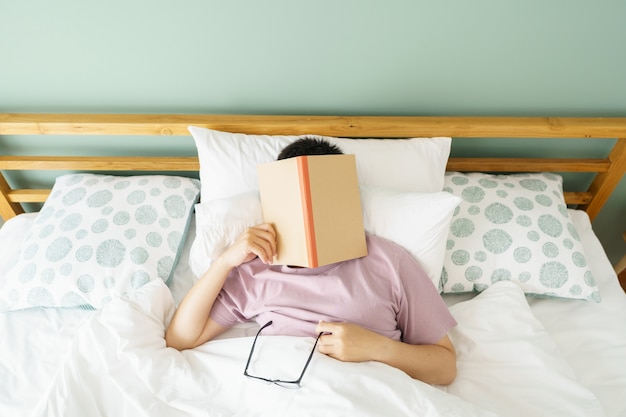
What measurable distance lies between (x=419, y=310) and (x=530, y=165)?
2.52ft

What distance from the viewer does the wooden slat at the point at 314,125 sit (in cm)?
121

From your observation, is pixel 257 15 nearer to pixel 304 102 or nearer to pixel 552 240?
pixel 304 102

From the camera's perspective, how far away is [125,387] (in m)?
0.84

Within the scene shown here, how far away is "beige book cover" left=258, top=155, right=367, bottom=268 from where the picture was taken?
2.82 ft

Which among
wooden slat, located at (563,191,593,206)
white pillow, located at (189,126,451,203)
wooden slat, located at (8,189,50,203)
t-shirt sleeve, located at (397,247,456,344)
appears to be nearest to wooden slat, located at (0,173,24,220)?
wooden slat, located at (8,189,50,203)

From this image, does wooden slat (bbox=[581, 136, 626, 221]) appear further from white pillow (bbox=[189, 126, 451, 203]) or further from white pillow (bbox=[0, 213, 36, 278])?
white pillow (bbox=[0, 213, 36, 278])

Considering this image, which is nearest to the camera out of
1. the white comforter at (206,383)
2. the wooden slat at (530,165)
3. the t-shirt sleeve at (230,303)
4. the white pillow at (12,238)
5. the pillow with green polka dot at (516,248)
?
the white comforter at (206,383)

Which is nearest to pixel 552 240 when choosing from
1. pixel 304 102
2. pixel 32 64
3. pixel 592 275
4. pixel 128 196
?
pixel 592 275

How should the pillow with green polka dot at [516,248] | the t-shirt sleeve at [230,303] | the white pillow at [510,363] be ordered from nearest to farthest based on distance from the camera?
the white pillow at [510,363]
the t-shirt sleeve at [230,303]
the pillow with green polka dot at [516,248]

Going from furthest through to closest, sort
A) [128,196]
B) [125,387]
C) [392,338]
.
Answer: [128,196], [392,338], [125,387]

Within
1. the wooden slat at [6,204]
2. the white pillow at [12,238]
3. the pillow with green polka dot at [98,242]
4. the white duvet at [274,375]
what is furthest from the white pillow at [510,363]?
the wooden slat at [6,204]

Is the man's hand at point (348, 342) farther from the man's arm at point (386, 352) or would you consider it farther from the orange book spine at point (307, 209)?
the orange book spine at point (307, 209)

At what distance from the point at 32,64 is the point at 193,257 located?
811 millimetres

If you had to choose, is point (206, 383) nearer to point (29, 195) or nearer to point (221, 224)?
point (221, 224)
